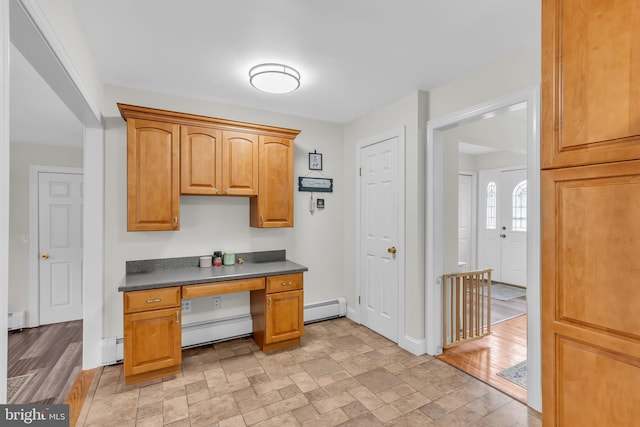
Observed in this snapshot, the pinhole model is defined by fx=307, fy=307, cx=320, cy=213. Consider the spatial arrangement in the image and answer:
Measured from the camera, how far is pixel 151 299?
7.71 ft

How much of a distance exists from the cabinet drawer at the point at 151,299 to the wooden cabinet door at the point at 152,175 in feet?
1.83

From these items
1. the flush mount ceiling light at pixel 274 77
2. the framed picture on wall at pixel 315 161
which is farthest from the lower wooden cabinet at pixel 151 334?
the framed picture on wall at pixel 315 161

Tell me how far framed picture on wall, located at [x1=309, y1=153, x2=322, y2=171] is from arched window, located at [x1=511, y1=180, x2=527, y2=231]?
12.7 ft

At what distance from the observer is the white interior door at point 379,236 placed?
3139mm

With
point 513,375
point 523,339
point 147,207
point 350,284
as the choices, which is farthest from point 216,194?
point 523,339

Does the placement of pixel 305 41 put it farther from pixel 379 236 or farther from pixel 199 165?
pixel 379 236

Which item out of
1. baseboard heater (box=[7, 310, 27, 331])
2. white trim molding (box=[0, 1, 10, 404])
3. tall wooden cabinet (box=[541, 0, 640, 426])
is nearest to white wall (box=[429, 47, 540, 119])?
tall wooden cabinet (box=[541, 0, 640, 426])

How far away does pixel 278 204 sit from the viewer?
3.17 meters

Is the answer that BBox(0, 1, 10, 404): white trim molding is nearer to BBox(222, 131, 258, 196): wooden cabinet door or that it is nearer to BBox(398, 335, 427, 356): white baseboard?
BBox(222, 131, 258, 196): wooden cabinet door

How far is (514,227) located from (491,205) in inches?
22.9

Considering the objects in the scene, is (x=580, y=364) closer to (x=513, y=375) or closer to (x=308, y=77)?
(x=513, y=375)

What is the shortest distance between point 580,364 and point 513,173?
515 cm

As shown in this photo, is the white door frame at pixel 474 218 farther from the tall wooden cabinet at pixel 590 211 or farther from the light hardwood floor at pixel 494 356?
the tall wooden cabinet at pixel 590 211

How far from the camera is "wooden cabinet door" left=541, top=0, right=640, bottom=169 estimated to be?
0.99m
